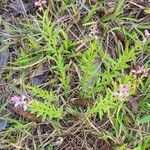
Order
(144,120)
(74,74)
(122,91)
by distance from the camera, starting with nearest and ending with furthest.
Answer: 1. (122,91)
2. (144,120)
3. (74,74)

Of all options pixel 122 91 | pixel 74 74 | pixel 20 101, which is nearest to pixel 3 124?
pixel 20 101

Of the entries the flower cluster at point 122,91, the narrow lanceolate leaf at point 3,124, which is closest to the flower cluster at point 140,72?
the flower cluster at point 122,91

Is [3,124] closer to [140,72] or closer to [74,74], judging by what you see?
[74,74]

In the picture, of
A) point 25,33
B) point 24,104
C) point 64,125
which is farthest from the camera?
point 25,33

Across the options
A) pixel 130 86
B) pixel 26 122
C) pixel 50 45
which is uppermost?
pixel 50 45

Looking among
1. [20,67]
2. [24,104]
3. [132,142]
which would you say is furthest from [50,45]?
[132,142]

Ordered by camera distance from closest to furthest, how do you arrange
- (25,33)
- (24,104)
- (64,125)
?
1. (24,104)
2. (64,125)
3. (25,33)

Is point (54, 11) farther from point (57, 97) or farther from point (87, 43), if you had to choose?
point (57, 97)

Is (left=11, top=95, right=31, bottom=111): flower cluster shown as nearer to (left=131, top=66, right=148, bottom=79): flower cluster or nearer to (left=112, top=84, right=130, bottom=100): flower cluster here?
(left=112, top=84, right=130, bottom=100): flower cluster
